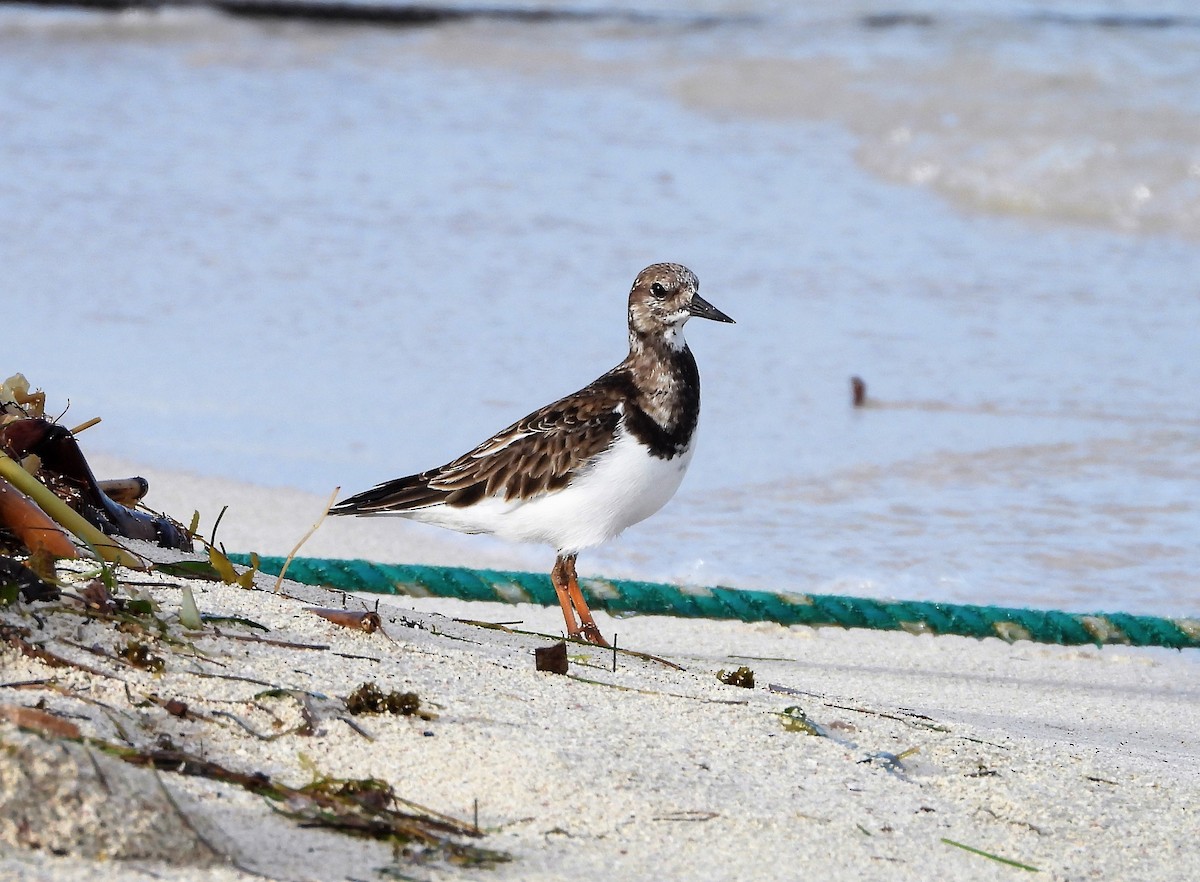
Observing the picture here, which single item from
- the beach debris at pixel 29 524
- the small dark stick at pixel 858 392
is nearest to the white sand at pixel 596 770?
the beach debris at pixel 29 524

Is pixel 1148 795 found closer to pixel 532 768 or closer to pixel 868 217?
pixel 532 768

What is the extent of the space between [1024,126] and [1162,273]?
2973 mm

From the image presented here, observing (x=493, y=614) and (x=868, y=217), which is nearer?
(x=493, y=614)

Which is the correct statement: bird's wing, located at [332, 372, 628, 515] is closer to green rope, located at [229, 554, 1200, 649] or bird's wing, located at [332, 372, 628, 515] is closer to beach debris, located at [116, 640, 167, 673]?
green rope, located at [229, 554, 1200, 649]

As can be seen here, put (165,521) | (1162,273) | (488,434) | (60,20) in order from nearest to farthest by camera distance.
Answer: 1. (165,521)
2. (488,434)
3. (1162,273)
4. (60,20)

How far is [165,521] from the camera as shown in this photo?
295cm

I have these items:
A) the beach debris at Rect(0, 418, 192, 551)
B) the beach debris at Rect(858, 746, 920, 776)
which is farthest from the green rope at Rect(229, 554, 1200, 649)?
the beach debris at Rect(858, 746, 920, 776)

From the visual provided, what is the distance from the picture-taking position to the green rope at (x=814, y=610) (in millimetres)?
3547

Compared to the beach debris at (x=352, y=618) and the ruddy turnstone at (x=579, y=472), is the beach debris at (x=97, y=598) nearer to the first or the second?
the beach debris at (x=352, y=618)

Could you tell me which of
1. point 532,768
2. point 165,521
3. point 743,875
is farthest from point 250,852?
point 165,521

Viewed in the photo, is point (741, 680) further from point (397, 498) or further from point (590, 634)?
point (397, 498)

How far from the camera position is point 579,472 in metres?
3.44

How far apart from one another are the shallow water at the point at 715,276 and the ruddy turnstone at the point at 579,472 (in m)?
0.84

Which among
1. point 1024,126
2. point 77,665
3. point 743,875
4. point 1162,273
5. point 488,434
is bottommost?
point 743,875
